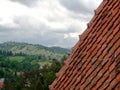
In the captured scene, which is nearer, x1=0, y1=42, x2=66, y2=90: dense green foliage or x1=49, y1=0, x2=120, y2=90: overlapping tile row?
x1=49, y1=0, x2=120, y2=90: overlapping tile row

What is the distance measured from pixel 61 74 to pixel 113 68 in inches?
74.3

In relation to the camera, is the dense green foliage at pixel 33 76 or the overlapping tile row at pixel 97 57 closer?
the overlapping tile row at pixel 97 57

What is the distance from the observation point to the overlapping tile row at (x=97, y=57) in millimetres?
4277

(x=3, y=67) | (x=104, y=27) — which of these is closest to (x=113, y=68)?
(x=104, y=27)

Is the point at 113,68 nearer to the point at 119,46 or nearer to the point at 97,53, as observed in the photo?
the point at 119,46

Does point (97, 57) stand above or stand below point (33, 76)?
above

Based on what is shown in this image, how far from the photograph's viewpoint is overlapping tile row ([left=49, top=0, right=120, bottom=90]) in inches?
168

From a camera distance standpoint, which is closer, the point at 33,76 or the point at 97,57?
the point at 97,57

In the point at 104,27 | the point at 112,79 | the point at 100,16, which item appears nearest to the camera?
the point at 112,79

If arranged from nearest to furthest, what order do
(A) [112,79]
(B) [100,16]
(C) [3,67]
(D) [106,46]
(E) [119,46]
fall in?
(A) [112,79], (E) [119,46], (D) [106,46], (B) [100,16], (C) [3,67]

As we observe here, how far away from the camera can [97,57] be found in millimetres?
4871

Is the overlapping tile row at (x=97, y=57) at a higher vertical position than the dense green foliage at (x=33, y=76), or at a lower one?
higher

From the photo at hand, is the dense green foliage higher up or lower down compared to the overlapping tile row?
lower down

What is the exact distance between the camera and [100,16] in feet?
18.4
